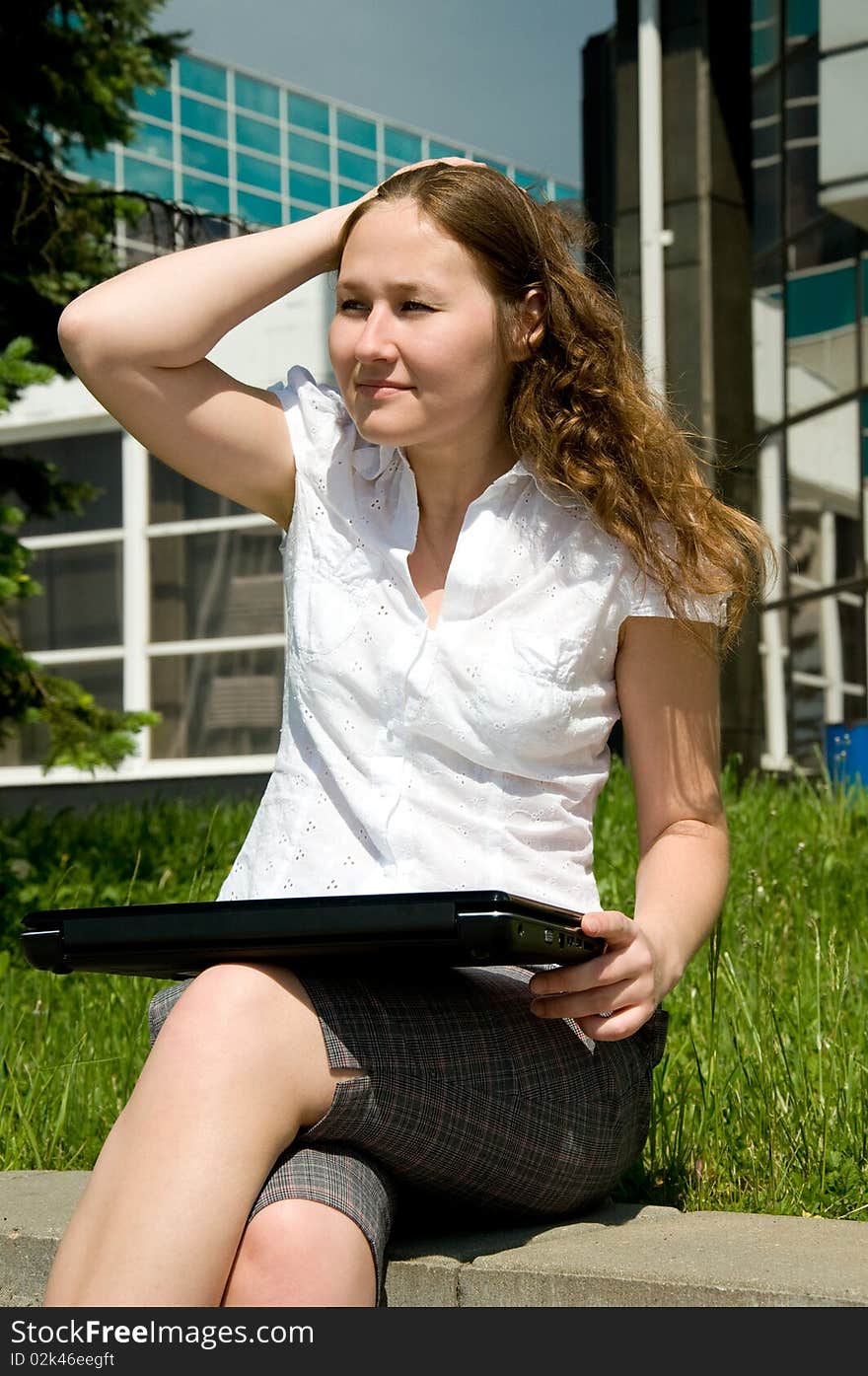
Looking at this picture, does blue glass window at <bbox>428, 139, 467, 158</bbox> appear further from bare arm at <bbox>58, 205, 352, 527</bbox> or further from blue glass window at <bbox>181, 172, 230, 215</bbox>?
bare arm at <bbox>58, 205, 352, 527</bbox>

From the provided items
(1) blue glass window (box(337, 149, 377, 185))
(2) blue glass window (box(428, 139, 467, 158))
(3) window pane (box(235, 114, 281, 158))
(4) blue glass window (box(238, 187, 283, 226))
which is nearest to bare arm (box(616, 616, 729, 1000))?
(2) blue glass window (box(428, 139, 467, 158))

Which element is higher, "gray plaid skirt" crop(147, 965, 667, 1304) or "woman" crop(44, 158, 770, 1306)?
"woman" crop(44, 158, 770, 1306)

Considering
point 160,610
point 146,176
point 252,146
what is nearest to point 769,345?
point 160,610

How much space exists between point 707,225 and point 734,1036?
611cm

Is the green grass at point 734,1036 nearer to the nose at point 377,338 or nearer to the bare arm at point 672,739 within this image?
the bare arm at point 672,739

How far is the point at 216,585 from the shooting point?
36.8 ft

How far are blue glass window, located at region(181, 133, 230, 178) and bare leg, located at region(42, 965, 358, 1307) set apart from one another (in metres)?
19.4

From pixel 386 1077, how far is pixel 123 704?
32.9 feet

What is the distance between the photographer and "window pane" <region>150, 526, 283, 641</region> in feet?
36.3

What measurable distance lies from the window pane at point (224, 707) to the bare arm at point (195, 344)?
344 inches

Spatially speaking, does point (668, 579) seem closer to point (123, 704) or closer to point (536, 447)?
point (536, 447)

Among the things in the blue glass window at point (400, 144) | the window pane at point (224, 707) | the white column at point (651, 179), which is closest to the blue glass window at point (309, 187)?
the blue glass window at point (400, 144)

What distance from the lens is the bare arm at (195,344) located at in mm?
2004
